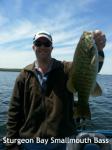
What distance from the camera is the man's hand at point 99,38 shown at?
4043 millimetres

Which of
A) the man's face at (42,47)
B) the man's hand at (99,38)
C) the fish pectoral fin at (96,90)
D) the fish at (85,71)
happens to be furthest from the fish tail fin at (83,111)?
the man's face at (42,47)

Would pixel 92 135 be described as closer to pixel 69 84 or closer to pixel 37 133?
pixel 37 133

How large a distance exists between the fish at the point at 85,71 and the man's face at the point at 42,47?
1.08 m

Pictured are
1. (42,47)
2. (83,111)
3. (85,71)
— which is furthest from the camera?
(42,47)

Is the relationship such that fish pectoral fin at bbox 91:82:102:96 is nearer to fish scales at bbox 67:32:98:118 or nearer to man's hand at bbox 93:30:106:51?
fish scales at bbox 67:32:98:118

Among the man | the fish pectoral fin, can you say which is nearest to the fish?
the fish pectoral fin

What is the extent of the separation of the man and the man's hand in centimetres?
114

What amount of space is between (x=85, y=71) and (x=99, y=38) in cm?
50

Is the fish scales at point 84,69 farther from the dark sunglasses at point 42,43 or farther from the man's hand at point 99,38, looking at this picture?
the dark sunglasses at point 42,43

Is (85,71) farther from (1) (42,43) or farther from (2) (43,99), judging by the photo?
(2) (43,99)

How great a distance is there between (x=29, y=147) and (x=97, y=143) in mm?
1891

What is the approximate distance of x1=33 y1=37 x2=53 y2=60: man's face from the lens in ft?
16.6

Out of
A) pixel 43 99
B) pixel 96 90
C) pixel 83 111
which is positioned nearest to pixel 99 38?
pixel 96 90

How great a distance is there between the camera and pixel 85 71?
3.88 m
